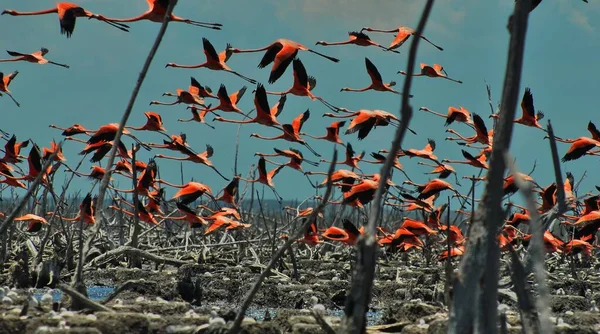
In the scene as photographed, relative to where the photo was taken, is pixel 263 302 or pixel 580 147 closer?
pixel 263 302

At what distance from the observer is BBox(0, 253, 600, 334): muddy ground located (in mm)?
5812

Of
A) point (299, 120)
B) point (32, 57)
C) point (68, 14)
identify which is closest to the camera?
point (68, 14)

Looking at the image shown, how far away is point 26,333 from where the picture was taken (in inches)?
220

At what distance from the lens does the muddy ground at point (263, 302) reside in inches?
229

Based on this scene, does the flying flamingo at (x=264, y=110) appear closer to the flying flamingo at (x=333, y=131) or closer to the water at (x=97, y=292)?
the flying flamingo at (x=333, y=131)

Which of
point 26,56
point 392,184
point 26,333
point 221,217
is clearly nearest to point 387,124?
point 392,184

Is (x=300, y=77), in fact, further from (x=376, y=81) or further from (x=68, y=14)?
(x=68, y=14)

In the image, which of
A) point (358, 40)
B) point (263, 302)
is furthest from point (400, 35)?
point (263, 302)

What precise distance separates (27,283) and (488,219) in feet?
26.0

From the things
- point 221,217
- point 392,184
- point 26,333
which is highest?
point 392,184

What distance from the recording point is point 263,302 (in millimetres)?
11586

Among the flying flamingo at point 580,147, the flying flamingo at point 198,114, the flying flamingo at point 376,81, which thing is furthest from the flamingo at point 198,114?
the flying flamingo at point 580,147

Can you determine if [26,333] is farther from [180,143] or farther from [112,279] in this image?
[180,143]

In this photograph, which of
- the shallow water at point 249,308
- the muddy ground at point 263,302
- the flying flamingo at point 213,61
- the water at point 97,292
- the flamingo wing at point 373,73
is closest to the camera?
the muddy ground at point 263,302
